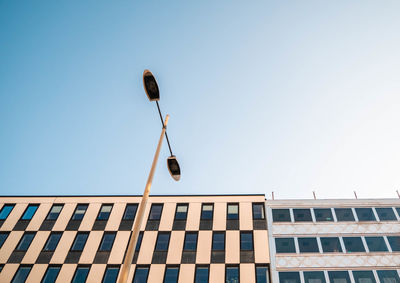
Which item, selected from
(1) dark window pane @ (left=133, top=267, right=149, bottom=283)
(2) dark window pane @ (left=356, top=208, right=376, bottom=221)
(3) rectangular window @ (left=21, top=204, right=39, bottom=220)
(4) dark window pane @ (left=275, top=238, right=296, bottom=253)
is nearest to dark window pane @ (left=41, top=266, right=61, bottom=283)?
(3) rectangular window @ (left=21, top=204, right=39, bottom=220)

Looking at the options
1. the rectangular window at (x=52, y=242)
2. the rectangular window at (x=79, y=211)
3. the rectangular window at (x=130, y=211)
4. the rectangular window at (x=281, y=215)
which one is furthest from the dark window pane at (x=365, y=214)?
the rectangular window at (x=52, y=242)

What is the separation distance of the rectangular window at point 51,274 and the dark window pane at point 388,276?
20.9 metres

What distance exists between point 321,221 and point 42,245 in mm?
20358

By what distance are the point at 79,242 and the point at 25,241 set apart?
4.14 metres

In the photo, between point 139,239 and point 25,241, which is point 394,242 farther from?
point 25,241

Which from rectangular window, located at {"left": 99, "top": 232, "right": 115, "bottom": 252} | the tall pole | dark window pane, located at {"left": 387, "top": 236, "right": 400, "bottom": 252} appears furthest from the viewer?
rectangular window, located at {"left": 99, "top": 232, "right": 115, "bottom": 252}

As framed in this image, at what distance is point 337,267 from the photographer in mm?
16703

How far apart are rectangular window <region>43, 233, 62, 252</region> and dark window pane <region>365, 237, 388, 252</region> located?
22.0m

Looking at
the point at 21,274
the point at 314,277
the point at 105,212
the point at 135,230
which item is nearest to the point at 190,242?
the point at 105,212

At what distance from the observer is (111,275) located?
17.2 m

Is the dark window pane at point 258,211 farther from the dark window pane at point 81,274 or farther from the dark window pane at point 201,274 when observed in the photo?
the dark window pane at point 81,274

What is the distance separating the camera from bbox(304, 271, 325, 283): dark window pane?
1638cm

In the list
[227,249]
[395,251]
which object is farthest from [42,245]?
[395,251]

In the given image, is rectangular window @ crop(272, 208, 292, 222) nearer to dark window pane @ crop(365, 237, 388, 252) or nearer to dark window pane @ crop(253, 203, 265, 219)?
dark window pane @ crop(253, 203, 265, 219)
